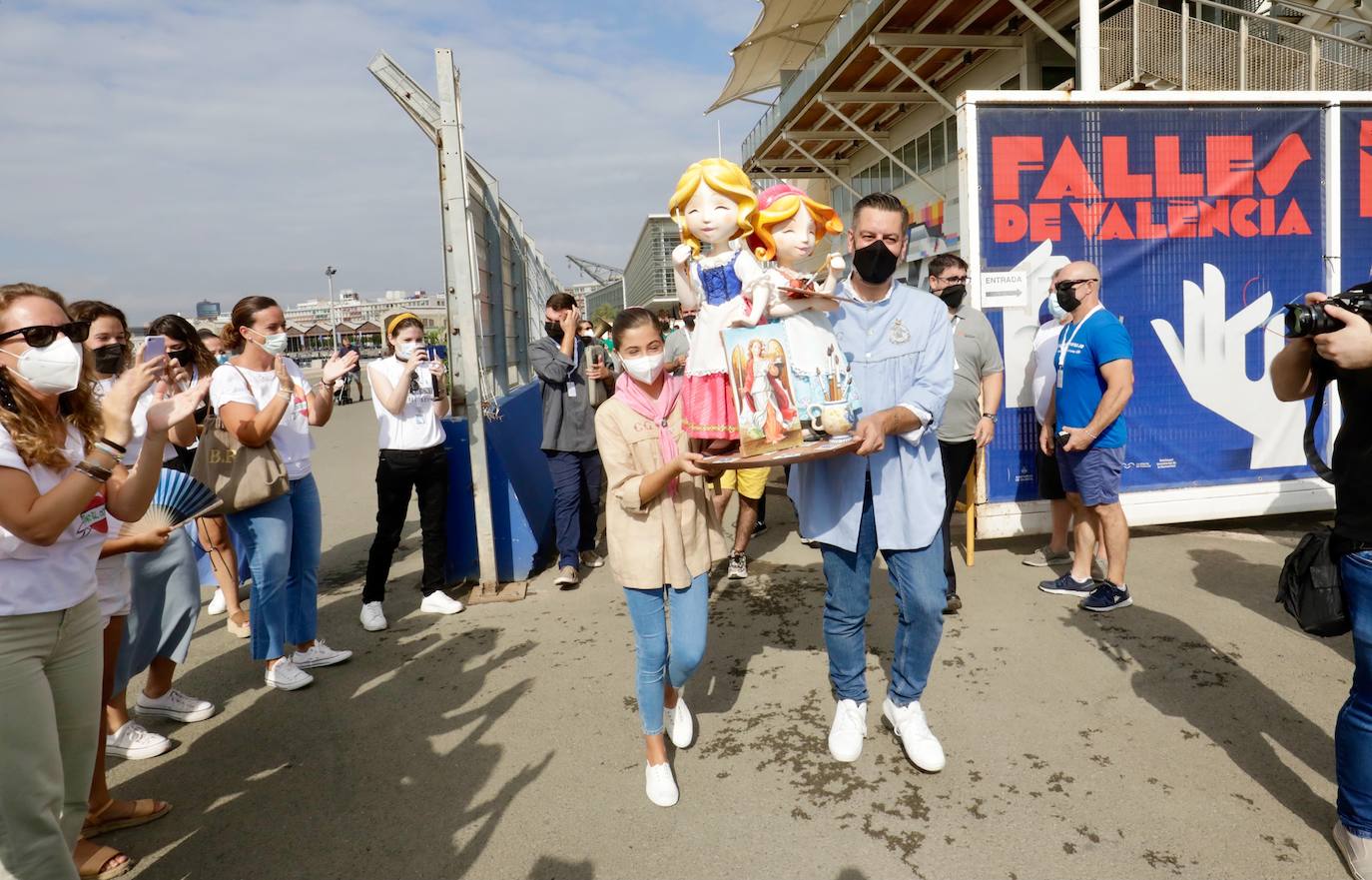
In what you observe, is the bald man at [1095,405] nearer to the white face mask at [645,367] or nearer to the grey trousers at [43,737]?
the white face mask at [645,367]

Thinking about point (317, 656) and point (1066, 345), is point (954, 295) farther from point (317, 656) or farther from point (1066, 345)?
point (317, 656)

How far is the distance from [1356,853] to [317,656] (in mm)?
4541

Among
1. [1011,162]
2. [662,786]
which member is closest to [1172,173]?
[1011,162]

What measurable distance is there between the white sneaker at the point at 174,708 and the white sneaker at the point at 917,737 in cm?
327

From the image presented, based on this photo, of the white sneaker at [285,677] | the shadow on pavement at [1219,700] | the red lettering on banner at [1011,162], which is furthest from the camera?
the red lettering on banner at [1011,162]

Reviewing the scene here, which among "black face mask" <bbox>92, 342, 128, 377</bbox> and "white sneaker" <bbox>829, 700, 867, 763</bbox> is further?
"white sneaker" <bbox>829, 700, 867, 763</bbox>

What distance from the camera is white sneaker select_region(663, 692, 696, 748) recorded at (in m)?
3.26

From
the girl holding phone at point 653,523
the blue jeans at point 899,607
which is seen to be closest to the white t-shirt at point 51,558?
the girl holding phone at point 653,523

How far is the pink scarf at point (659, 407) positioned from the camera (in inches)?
115

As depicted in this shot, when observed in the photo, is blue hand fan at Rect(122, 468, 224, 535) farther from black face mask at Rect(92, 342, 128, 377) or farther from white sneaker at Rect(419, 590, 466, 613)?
white sneaker at Rect(419, 590, 466, 613)

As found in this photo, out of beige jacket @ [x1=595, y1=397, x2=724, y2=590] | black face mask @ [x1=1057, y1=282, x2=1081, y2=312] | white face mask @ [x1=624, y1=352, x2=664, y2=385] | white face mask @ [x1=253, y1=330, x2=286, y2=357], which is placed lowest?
beige jacket @ [x1=595, y1=397, x2=724, y2=590]

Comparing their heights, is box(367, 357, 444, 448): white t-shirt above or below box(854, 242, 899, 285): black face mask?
below

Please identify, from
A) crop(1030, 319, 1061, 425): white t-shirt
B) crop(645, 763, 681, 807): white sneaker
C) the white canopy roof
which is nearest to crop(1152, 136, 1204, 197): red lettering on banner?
crop(1030, 319, 1061, 425): white t-shirt

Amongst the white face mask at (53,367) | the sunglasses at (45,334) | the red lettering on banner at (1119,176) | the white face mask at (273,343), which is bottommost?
the white face mask at (53,367)
